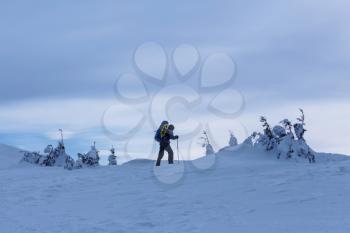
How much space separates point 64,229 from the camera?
493 inches

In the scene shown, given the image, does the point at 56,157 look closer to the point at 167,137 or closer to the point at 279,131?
the point at 167,137

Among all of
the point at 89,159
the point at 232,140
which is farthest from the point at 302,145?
the point at 89,159

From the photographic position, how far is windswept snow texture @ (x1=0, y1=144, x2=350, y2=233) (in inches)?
471

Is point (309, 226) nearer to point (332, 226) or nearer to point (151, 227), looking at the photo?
point (332, 226)

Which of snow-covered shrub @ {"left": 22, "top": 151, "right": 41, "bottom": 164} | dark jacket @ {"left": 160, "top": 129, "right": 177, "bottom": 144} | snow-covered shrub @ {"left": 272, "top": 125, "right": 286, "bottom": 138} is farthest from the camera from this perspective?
snow-covered shrub @ {"left": 22, "top": 151, "right": 41, "bottom": 164}

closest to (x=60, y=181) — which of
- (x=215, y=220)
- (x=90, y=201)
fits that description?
(x=90, y=201)

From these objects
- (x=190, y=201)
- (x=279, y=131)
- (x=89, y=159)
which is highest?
(x=279, y=131)

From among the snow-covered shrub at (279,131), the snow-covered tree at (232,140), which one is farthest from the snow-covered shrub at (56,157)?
the snow-covered shrub at (279,131)

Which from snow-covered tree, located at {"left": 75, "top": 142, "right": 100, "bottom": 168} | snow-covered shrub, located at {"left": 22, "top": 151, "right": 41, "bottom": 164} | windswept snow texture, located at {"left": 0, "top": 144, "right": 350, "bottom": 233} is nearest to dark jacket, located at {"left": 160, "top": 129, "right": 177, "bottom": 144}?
windswept snow texture, located at {"left": 0, "top": 144, "right": 350, "bottom": 233}

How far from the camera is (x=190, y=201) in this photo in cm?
1441

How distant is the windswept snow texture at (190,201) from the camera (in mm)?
11953

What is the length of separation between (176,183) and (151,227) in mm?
5011

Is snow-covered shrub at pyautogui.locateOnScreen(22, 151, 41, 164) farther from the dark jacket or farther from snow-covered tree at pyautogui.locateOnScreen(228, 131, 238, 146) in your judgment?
the dark jacket

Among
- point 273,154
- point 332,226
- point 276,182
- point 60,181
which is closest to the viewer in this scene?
point 332,226
